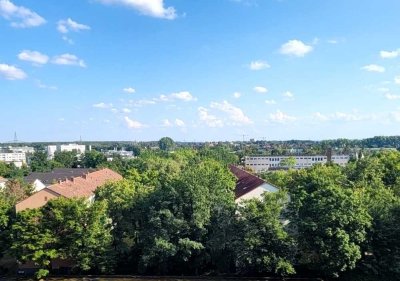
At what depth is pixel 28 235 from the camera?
968 inches

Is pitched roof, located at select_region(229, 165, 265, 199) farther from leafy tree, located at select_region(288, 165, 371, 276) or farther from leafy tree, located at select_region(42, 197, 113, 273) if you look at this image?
leafy tree, located at select_region(42, 197, 113, 273)

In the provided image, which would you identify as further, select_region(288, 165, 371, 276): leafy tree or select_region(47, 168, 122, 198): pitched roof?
select_region(47, 168, 122, 198): pitched roof

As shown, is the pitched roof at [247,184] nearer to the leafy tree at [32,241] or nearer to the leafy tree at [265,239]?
the leafy tree at [265,239]

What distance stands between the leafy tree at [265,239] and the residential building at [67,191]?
577 inches

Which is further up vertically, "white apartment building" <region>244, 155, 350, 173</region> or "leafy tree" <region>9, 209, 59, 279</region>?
"white apartment building" <region>244, 155, 350, 173</region>

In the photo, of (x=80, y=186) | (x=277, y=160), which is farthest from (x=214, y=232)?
(x=277, y=160)

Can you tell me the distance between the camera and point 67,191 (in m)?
34.6

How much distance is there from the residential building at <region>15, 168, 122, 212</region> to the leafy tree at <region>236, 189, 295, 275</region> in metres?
14.7

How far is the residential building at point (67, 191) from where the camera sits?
3031cm

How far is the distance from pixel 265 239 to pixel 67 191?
2025cm

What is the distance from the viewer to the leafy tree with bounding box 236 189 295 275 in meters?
23.2

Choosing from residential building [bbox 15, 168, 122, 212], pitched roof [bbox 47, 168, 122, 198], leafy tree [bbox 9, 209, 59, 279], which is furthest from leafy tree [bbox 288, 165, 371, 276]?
pitched roof [bbox 47, 168, 122, 198]

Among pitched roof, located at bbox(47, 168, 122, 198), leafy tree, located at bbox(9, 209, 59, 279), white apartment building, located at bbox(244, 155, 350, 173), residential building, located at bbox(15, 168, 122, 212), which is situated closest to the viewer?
leafy tree, located at bbox(9, 209, 59, 279)

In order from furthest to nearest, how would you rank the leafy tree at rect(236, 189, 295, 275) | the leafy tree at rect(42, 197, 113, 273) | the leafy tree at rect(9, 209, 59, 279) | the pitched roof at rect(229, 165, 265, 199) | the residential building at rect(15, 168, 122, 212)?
the pitched roof at rect(229, 165, 265, 199)
the residential building at rect(15, 168, 122, 212)
the leafy tree at rect(42, 197, 113, 273)
the leafy tree at rect(9, 209, 59, 279)
the leafy tree at rect(236, 189, 295, 275)
